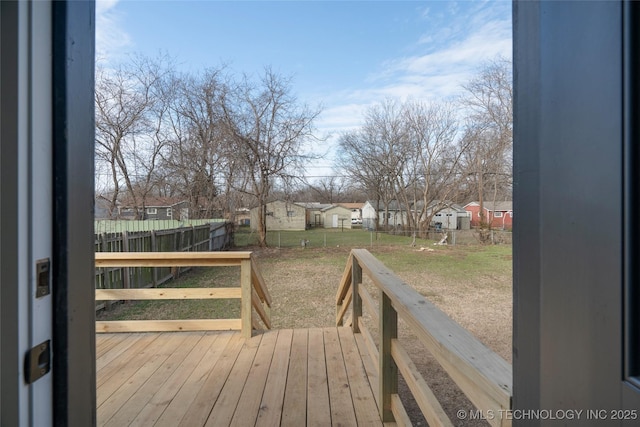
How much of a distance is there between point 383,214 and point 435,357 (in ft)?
82.8

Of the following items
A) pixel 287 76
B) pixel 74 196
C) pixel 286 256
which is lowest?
pixel 286 256

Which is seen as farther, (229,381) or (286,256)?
(286,256)

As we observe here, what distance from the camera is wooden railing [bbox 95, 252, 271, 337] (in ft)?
8.38

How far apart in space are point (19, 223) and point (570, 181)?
83cm

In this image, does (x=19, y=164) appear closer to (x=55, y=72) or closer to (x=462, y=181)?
(x=55, y=72)

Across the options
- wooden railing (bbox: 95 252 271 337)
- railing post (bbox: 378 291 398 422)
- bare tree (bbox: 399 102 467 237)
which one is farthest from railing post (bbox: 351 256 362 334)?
bare tree (bbox: 399 102 467 237)

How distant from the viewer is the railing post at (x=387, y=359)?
1592 mm

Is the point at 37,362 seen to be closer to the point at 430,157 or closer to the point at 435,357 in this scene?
the point at 435,357

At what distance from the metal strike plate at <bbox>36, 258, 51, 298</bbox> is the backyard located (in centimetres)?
255

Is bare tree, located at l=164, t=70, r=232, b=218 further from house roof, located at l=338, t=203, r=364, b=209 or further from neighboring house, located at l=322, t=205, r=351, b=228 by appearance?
house roof, located at l=338, t=203, r=364, b=209

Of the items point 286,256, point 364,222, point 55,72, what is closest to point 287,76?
point 286,256

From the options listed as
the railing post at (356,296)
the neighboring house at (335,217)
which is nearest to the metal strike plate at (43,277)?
the railing post at (356,296)

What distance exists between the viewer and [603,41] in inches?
14.9

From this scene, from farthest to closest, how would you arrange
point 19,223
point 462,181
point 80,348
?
1. point 462,181
2. point 80,348
3. point 19,223
